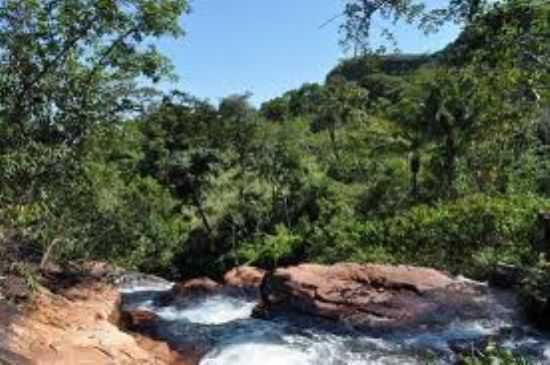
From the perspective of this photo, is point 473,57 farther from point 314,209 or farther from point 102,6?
point 314,209

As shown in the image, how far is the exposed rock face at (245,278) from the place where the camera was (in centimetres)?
2181

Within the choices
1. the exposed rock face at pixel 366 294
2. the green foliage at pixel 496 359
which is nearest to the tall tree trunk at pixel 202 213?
the exposed rock face at pixel 366 294

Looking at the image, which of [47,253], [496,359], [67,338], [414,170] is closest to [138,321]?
[47,253]

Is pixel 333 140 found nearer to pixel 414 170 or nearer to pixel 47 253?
pixel 414 170

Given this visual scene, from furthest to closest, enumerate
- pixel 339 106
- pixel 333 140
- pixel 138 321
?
pixel 339 106, pixel 333 140, pixel 138 321

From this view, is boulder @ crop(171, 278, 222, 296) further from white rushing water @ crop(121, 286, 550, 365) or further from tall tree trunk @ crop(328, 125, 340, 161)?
tall tree trunk @ crop(328, 125, 340, 161)

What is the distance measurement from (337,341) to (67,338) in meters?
5.11

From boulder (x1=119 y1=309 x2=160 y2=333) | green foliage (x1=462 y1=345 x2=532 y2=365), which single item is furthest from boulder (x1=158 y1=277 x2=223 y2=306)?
green foliage (x1=462 y1=345 x2=532 y2=365)

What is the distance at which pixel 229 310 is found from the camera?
19.2 meters

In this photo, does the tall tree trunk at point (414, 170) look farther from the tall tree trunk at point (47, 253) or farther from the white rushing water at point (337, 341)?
the tall tree trunk at point (47, 253)

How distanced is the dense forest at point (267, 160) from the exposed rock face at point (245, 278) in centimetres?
233

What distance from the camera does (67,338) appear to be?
10.2 m

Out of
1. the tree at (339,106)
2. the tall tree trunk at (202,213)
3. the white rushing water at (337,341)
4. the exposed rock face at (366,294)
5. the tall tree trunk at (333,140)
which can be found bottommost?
the white rushing water at (337,341)

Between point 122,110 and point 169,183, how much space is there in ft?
72.0
